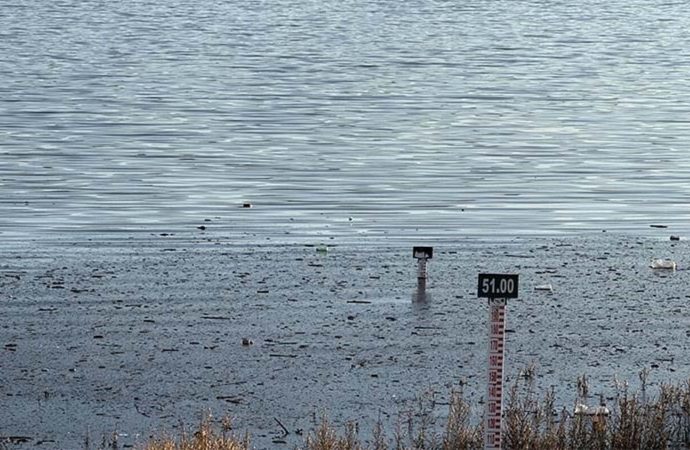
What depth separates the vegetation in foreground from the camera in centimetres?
970

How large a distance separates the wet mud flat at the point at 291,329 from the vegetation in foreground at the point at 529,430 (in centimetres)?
37

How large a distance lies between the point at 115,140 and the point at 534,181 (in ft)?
25.0

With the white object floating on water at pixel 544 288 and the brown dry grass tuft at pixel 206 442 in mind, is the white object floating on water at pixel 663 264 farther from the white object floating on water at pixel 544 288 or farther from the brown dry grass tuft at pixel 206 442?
the brown dry grass tuft at pixel 206 442

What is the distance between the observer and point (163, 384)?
466 inches

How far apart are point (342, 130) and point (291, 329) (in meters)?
15.5

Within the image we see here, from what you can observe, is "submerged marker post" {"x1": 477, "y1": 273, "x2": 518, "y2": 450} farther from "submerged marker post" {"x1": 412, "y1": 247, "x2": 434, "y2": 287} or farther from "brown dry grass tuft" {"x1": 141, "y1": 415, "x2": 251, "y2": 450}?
"submerged marker post" {"x1": 412, "y1": 247, "x2": 434, "y2": 287}

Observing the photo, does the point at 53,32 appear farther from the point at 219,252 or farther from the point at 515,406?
the point at 515,406

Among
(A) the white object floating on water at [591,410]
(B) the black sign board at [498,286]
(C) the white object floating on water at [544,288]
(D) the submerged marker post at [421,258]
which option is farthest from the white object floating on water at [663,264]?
(B) the black sign board at [498,286]

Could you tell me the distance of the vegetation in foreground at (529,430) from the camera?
9703mm

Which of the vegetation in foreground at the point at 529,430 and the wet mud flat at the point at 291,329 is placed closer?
the vegetation in foreground at the point at 529,430

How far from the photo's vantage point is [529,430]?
9.85 meters

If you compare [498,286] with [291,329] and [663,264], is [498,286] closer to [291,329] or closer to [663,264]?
[291,329]

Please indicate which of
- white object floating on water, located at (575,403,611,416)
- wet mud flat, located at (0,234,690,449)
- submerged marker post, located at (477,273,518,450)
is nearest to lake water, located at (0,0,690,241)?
wet mud flat, located at (0,234,690,449)

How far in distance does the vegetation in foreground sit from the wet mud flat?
1.22ft
